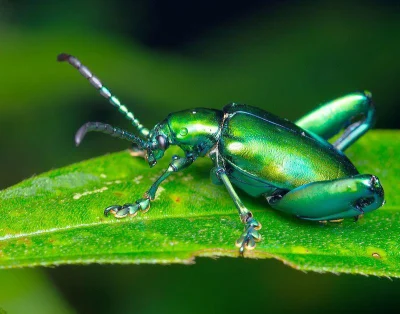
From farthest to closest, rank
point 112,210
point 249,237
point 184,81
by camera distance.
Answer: point 184,81 < point 112,210 < point 249,237

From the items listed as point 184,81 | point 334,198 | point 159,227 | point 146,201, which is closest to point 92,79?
point 146,201

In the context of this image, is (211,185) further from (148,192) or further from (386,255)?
(386,255)

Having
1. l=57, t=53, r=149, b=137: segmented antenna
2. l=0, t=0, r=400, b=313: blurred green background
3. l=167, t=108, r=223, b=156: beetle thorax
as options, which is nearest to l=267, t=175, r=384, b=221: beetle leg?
l=167, t=108, r=223, b=156: beetle thorax

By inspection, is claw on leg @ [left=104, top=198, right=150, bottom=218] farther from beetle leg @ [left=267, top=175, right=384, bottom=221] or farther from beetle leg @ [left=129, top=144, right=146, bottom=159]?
beetle leg @ [left=267, top=175, right=384, bottom=221]

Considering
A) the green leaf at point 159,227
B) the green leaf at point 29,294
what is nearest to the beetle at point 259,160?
the green leaf at point 159,227

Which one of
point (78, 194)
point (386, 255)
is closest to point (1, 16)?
point (78, 194)

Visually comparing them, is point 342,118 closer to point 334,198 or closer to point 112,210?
point 334,198
